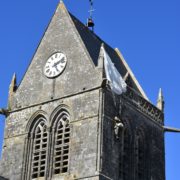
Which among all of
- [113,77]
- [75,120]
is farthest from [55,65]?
[75,120]

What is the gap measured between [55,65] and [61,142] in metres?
4.41

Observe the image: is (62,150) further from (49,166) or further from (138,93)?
(138,93)

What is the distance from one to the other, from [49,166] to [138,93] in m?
7.24

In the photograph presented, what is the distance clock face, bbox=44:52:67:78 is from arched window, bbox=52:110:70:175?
7.58ft

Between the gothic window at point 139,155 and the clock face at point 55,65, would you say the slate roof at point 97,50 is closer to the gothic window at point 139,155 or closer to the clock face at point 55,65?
the clock face at point 55,65

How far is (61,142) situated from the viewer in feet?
137

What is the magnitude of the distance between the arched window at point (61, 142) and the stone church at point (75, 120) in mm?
50

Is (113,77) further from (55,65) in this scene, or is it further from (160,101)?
(160,101)

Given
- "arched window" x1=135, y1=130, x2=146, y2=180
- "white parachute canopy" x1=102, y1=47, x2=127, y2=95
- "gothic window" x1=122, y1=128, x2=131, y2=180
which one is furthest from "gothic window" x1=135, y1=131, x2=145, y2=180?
"white parachute canopy" x1=102, y1=47, x2=127, y2=95

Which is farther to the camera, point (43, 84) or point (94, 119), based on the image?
point (43, 84)

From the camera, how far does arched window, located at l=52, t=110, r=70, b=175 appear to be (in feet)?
135

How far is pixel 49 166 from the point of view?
4141cm

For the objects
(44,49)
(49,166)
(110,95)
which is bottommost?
(49,166)

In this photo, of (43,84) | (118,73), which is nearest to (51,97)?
(43,84)
